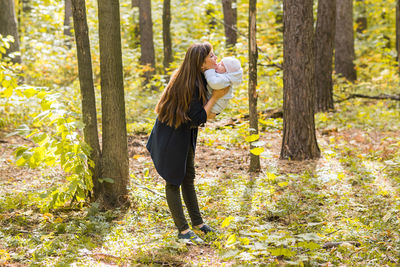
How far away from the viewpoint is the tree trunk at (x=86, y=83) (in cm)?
466

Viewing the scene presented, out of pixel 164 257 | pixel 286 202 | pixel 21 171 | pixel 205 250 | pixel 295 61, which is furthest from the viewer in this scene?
pixel 295 61

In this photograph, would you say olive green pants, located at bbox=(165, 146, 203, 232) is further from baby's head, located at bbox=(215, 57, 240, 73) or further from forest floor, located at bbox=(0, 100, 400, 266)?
baby's head, located at bbox=(215, 57, 240, 73)

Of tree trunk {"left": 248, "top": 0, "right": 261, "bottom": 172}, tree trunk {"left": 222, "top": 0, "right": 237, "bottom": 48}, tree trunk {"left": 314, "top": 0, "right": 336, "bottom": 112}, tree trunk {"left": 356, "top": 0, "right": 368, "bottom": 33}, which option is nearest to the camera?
tree trunk {"left": 248, "top": 0, "right": 261, "bottom": 172}

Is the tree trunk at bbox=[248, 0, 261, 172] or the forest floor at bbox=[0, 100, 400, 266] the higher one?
the tree trunk at bbox=[248, 0, 261, 172]

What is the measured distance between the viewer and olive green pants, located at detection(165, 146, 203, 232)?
4039 millimetres

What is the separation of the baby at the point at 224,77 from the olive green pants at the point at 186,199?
62 centimetres

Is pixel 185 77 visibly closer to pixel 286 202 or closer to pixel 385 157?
pixel 286 202

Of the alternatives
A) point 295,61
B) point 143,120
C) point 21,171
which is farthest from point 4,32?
point 295,61

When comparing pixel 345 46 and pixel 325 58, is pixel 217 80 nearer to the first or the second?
pixel 325 58

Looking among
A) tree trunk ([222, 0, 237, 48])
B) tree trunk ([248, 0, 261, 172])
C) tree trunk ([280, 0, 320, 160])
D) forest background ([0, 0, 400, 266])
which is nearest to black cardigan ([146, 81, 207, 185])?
forest background ([0, 0, 400, 266])

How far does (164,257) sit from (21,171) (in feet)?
12.1

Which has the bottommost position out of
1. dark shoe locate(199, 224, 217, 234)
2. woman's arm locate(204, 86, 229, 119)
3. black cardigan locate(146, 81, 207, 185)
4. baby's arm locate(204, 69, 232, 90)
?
dark shoe locate(199, 224, 217, 234)

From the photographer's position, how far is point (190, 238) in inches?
156

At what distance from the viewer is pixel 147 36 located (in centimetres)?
1365
